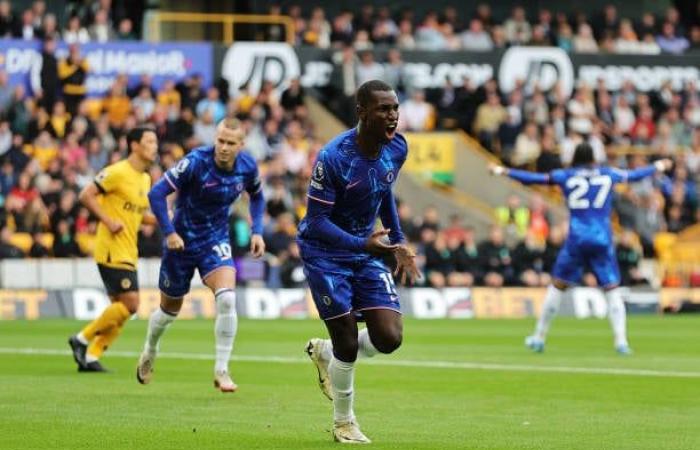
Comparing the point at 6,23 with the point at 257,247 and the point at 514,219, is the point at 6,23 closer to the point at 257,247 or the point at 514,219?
the point at 514,219

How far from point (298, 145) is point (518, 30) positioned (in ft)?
32.5

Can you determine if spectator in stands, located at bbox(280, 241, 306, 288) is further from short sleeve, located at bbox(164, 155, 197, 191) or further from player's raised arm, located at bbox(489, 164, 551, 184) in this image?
short sleeve, located at bbox(164, 155, 197, 191)

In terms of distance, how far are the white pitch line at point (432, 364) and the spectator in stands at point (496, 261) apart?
44.2ft

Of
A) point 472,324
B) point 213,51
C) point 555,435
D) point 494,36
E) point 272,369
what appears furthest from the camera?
point 494,36

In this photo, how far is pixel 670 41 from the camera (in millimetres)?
44719

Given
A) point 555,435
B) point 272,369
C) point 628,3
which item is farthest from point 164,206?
point 628,3

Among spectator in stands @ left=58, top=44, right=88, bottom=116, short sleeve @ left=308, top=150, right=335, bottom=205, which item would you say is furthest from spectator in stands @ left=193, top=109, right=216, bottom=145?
short sleeve @ left=308, top=150, right=335, bottom=205

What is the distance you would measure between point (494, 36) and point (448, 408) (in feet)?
96.7

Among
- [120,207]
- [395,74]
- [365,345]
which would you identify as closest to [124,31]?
[395,74]

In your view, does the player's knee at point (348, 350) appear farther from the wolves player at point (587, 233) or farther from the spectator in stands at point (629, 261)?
the spectator in stands at point (629, 261)

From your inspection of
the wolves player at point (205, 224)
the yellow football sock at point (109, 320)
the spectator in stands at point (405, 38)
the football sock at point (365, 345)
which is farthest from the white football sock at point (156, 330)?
the spectator in stands at point (405, 38)

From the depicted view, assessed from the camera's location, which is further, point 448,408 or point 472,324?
point 472,324

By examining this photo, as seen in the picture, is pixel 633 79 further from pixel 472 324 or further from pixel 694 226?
pixel 472 324

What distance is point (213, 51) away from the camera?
38062 mm
